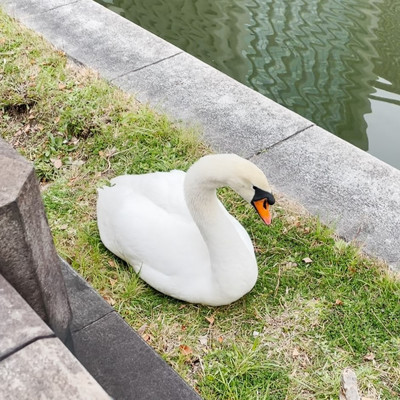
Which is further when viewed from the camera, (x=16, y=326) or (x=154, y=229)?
(x=154, y=229)

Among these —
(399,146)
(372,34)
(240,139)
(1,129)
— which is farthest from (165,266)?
(372,34)

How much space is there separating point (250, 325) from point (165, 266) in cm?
52

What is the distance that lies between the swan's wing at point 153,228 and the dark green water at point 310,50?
265cm

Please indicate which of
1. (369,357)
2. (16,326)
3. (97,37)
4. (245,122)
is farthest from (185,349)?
(97,37)

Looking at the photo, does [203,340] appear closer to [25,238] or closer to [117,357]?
[117,357]

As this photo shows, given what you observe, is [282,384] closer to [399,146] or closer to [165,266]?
[165,266]

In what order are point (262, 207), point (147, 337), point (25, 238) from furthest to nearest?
point (147, 337)
point (262, 207)
point (25, 238)

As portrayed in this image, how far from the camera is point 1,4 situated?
17.6 ft

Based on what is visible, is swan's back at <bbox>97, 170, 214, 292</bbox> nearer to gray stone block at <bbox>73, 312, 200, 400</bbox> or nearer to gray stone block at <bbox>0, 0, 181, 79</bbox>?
gray stone block at <bbox>73, 312, 200, 400</bbox>

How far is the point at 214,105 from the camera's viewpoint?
4.20 metres

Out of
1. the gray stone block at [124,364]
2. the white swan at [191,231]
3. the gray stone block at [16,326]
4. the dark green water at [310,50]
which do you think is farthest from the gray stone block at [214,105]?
the gray stone block at [16,326]

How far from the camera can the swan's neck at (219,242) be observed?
2695 mm

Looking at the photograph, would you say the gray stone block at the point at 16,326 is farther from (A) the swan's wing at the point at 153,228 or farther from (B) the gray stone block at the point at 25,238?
(A) the swan's wing at the point at 153,228

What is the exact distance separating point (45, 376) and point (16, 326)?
18 cm
